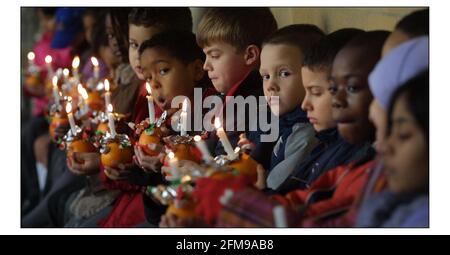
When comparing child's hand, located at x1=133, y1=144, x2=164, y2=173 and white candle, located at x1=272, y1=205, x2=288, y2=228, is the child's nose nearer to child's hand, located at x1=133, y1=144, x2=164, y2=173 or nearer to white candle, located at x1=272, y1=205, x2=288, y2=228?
white candle, located at x1=272, y1=205, x2=288, y2=228

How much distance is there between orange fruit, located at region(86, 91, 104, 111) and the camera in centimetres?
383

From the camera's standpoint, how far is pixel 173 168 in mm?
2678

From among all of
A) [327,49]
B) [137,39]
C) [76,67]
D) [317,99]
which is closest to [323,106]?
[317,99]

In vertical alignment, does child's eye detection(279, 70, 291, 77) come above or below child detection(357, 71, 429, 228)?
above

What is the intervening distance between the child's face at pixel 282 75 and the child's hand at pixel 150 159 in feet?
1.13

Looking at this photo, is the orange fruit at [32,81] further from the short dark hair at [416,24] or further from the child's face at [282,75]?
the short dark hair at [416,24]

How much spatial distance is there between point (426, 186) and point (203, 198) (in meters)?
0.48

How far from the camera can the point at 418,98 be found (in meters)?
2.44

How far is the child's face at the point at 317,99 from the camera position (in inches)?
109

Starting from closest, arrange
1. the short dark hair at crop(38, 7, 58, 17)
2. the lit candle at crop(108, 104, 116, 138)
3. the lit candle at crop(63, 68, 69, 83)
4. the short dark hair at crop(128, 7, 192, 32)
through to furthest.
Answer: the lit candle at crop(108, 104, 116, 138) → the short dark hair at crop(128, 7, 192, 32) → the lit candle at crop(63, 68, 69, 83) → the short dark hair at crop(38, 7, 58, 17)

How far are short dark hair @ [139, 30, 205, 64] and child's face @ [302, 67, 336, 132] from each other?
503mm

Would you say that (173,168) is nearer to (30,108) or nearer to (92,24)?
(92,24)

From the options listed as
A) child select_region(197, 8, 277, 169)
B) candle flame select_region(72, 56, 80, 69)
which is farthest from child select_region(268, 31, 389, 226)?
candle flame select_region(72, 56, 80, 69)

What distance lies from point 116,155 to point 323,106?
28.6 inches
